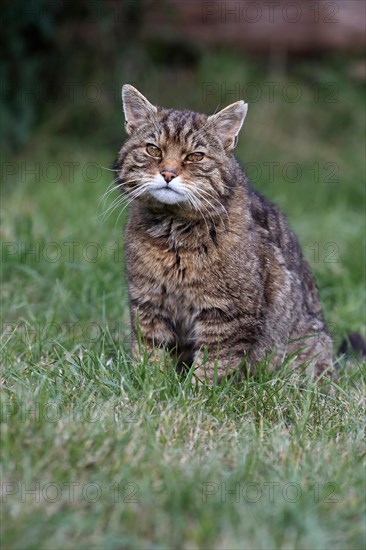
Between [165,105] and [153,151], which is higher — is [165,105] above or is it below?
above

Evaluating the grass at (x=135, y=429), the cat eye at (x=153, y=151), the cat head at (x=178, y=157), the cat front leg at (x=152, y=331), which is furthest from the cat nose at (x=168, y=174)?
the grass at (x=135, y=429)

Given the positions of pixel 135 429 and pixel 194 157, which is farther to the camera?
pixel 194 157

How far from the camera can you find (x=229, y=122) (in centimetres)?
430

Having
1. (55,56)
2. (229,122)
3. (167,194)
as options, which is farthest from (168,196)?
(55,56)

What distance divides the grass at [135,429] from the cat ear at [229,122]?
116 cm

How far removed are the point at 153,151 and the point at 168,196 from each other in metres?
0.29

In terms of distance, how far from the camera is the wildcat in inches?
162

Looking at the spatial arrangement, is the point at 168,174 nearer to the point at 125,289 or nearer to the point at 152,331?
the point at 152,331

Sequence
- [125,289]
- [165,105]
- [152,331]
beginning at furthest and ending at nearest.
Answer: [165,105] < [125,289] < [152,331]

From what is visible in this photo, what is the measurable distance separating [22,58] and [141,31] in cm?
142

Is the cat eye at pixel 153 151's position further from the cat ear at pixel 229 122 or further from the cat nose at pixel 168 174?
the cat ear at pixel 229 122

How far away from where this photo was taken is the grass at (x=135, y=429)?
279 centimetres

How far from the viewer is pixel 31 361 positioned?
13.4 ft

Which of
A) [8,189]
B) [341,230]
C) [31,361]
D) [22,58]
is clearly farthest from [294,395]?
[22,58]
